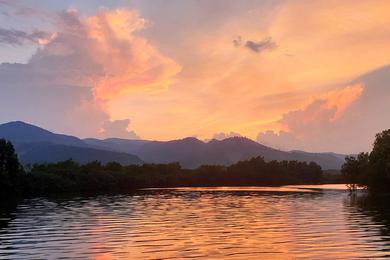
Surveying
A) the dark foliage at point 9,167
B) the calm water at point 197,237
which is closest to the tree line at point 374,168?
the calm water at point 197,237

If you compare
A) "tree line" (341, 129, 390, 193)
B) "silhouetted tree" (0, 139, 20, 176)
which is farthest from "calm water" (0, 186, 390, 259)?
"silhouetted tree" (0, 139, 20, 176)

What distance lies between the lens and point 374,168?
→ 128 meters

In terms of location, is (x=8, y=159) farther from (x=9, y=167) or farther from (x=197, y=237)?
(x=197, y=237)

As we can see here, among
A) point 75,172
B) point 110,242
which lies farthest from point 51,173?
point 110,242

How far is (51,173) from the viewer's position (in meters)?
173

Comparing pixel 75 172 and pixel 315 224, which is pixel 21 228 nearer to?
pixel 315 224

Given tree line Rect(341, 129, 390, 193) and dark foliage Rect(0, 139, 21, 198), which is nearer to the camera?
tree line Rect(341, 129, 390, 193)

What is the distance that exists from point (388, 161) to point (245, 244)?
307ft

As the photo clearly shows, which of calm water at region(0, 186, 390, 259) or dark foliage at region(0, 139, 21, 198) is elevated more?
dark foliage at region(0, 139, 21, 198)

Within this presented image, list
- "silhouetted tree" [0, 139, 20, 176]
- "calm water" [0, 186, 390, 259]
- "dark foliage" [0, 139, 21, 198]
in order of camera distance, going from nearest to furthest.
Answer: "calm water" [0, 186, 390, 259], "dark foliage" [0, 139, 21, 198], "silhouetted tree" [0, 139, 20, 176]

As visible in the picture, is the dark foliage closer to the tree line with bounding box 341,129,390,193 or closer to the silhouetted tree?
the silhouetted tree

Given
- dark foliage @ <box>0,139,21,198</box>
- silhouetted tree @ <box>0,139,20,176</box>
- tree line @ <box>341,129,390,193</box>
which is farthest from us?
silhouetted tree @ <box>0,139,20,176</box>

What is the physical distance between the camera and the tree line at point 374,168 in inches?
4971

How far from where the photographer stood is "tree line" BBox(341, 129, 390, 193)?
126256 mm
